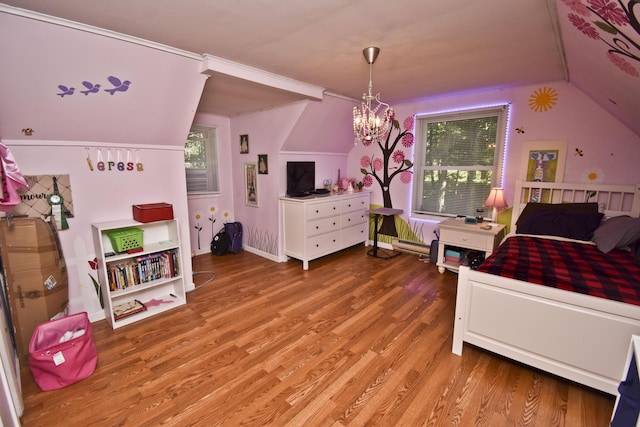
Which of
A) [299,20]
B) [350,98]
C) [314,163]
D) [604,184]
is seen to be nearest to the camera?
[299,20]

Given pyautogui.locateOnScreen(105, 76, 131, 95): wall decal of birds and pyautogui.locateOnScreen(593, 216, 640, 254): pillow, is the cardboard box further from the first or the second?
pyautogui.locateOnScreen(593, 216, 640, 254): pillow

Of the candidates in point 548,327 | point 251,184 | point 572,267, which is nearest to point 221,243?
point 251,184

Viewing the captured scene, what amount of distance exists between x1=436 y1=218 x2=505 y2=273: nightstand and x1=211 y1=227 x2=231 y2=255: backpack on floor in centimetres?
309

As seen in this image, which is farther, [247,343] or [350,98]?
[350,98]

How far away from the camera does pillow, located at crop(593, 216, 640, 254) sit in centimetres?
241

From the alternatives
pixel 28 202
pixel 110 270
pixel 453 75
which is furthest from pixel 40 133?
pixel 453 75

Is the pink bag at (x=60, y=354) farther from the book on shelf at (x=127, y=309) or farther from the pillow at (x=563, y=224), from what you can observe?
the pillow at (x=563, y=224)

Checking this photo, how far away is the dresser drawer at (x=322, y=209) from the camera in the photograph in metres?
3.77

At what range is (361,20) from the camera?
1.78m

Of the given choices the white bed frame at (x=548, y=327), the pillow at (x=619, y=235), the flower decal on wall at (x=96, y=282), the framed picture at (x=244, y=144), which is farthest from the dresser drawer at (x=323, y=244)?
the pillow at (x=619, y=235)

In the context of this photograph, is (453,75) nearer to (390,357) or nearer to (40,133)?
(390,357)

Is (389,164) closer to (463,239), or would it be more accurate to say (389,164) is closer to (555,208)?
(463,239)

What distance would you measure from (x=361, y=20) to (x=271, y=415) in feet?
8.03

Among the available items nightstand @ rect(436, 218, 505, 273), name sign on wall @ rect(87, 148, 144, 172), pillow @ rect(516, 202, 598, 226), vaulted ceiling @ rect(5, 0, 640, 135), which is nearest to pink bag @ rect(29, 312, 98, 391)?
name sign on wall @ rect(87, 148, 144, 172)
